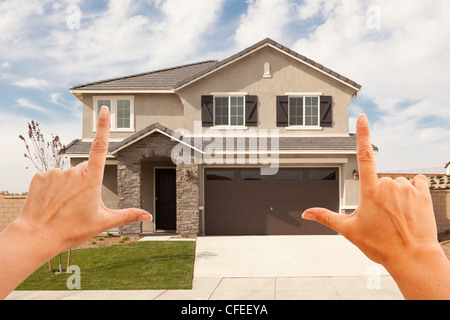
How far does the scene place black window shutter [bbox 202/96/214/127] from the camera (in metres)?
15.5

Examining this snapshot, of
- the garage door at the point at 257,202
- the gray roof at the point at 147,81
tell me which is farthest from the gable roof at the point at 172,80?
the garage door at the point at 257,202

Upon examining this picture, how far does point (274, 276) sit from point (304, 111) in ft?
28.9

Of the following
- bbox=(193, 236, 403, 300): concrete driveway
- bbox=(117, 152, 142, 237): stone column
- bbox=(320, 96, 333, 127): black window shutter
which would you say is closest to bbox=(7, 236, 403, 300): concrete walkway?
bbox=(193, 236, 403, 300): concrete driveway

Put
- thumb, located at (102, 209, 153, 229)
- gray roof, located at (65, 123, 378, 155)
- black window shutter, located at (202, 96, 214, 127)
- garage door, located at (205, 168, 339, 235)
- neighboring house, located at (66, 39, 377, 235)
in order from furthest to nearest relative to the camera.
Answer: black window shutter, located at (202, 96, 214, 127) → garage door, located at (205, 168, 339, 235) → neighboring house, located at (66, 39, 377, 235) → gray roof, located at (65, 123, 378, 155) → thumb, located at (102, 209, 153, 229)

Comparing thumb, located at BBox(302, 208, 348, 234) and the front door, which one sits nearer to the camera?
thumb, located at BBox(302, 208, 348, 234)

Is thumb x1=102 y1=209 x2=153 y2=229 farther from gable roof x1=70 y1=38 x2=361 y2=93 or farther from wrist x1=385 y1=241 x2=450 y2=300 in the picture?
gable roof x1=70 y1=38 x2=361 y2=93

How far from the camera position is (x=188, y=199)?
14.5 m

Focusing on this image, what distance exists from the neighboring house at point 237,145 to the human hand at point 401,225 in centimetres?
1310

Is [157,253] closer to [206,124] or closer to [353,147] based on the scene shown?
[206,124]

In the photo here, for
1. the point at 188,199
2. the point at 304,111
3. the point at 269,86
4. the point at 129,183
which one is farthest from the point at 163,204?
the point at 304,111

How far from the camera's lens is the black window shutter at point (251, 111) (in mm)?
15484

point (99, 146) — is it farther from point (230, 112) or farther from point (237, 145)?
point (230, 112)
